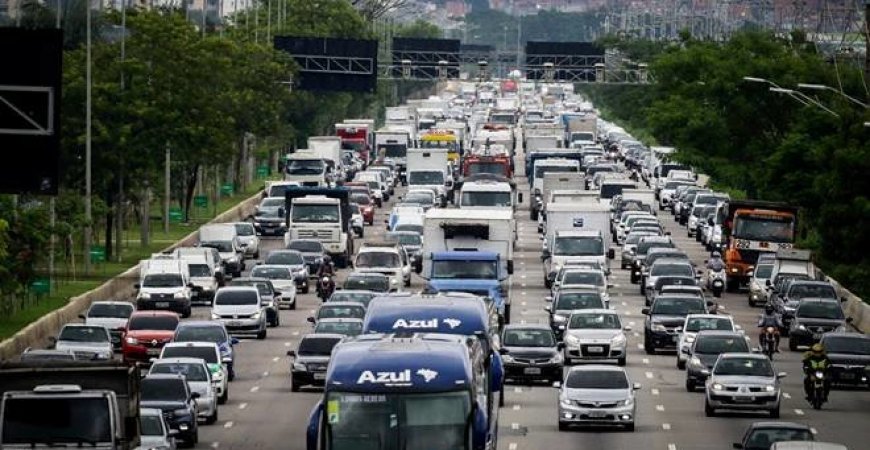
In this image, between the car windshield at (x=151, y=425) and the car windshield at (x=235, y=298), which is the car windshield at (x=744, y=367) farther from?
the car windshield at (x=235, y=298)

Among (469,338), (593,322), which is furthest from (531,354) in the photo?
(469,338)

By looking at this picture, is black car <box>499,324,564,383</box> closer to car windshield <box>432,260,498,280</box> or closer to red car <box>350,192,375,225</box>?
car windshield <box>432,260,498,280</box>

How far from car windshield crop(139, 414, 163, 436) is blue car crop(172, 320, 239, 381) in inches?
663

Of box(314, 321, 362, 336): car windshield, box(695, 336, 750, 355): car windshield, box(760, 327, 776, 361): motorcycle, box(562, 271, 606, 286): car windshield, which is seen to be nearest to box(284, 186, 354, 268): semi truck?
box(562, 271, 606, 286): car windshield

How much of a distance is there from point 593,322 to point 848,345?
614cm

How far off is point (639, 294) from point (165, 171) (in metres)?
25.6

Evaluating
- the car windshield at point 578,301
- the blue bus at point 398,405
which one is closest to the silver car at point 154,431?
the blue bus at point 398,405

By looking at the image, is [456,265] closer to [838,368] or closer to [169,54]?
[838,368]

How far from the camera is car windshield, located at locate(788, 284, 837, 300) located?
248 ft

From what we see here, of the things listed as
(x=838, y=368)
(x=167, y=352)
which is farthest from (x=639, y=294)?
(x=167, y=352)

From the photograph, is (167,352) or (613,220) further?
(613,220)

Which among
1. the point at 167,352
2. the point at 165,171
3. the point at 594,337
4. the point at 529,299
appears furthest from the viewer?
the point at 165,171

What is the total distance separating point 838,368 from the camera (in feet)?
A: 204

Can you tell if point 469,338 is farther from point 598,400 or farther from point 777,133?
point 777,133
